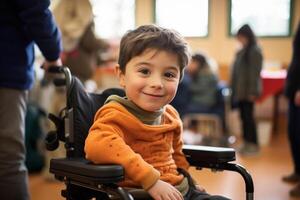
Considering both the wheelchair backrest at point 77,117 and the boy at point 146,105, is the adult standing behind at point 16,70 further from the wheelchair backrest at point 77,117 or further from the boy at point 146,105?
the boy at point 146,105

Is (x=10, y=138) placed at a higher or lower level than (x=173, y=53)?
lower

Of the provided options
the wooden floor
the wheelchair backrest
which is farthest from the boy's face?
the wooden floor

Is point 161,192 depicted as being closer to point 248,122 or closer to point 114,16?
point 248,122

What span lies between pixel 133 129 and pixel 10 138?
534 mm

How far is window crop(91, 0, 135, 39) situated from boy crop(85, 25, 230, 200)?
5.28 meters

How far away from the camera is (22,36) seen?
5.21ft

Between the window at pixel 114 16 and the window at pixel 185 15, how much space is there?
422 mm

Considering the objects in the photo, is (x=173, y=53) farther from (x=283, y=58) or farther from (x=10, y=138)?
(x=283, y=58)

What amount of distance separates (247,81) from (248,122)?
1.38ft

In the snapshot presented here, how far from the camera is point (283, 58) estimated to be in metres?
5.98

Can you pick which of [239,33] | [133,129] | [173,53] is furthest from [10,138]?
[239,33]

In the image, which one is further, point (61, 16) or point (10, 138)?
point (61, 16)

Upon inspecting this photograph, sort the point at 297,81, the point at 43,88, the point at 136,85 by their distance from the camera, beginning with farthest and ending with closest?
the point at 43,88 → the point at 297,81 → the point at 136,85

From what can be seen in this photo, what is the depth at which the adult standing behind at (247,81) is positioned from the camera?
4.17 metres
